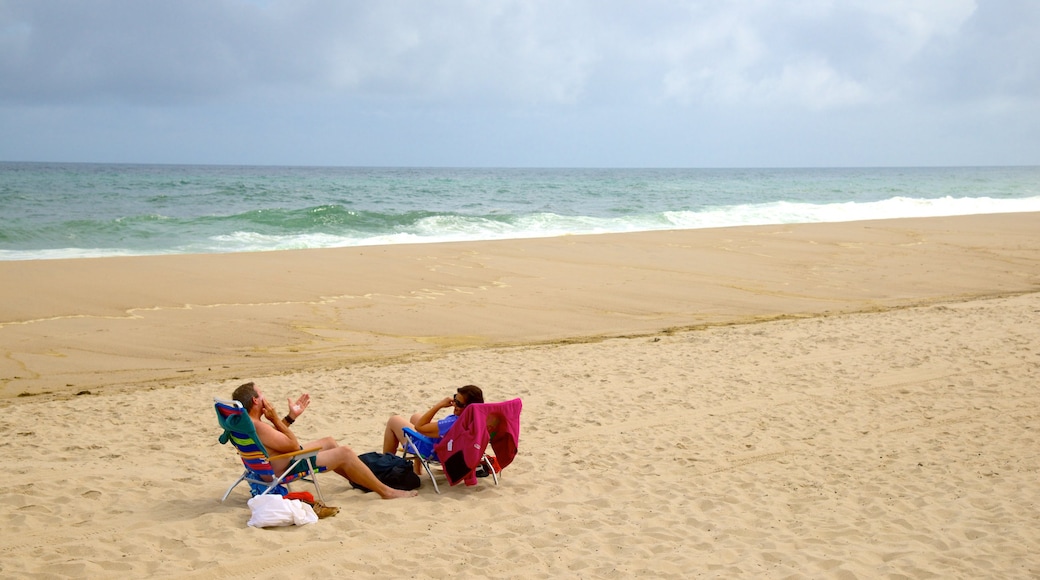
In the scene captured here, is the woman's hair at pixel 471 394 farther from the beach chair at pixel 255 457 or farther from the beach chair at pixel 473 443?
the beach chair at pixel 255 457

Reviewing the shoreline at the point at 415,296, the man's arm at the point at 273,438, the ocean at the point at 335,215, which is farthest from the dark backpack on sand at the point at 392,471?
the ocean at the point at 335,215

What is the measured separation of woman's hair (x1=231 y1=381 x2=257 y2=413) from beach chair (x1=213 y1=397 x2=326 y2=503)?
5 centimetres

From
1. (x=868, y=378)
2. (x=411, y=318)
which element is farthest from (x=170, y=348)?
(x=868, y=378)

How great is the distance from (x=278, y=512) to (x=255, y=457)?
43 cm

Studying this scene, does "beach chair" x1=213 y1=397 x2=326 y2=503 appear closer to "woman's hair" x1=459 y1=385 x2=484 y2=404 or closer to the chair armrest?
the chair armrest

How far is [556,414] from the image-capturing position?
723cm

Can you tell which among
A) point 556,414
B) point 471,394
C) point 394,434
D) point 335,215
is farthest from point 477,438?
point 335,215

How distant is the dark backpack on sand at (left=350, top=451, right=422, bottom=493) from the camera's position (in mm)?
5543

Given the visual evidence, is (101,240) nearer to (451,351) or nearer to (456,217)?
(456,217)

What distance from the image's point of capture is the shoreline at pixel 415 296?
9.33 meters

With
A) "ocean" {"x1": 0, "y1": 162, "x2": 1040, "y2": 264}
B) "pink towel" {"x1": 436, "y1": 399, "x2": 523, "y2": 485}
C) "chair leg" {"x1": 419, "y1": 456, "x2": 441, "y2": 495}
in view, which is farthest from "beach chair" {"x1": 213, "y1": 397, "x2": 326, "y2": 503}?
"ocean" {"x1": 0, "y1": 162, "x2": 1040, "y2": 264}

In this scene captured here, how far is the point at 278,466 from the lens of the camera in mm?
5164

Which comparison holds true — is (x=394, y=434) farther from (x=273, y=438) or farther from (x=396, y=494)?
(x=273, y=438)

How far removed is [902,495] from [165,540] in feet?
15.0
